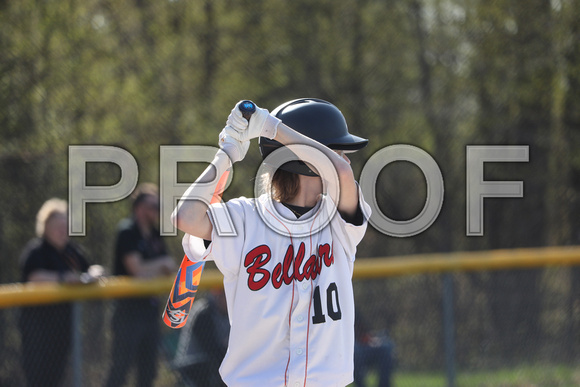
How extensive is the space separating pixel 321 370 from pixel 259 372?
170 millimetres

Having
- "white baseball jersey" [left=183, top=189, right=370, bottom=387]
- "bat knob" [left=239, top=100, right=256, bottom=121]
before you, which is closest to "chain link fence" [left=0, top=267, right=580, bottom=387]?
"white baseball jersey" [left=183, top=189, right=370, bottom=387]

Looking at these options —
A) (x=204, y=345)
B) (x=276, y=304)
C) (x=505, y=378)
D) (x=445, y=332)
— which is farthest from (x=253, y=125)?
(x=505, y=378)

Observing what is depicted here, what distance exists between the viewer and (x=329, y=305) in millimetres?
2018

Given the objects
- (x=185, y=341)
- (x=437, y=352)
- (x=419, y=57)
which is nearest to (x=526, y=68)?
(x=419, y=57)

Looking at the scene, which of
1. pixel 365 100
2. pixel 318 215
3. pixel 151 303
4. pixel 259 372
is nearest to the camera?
pixel 259 372

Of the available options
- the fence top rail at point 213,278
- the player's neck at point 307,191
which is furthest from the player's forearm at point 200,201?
the fence top rail at point 213,278

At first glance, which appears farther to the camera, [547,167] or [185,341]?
[547,167]

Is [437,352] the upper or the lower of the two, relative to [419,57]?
lower

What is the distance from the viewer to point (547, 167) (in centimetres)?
664

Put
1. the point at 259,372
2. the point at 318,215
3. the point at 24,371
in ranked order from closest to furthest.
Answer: the point at 259,372 < the point at 318,215 < the point at 24,371

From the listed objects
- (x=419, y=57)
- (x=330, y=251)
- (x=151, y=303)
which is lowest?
(x=151, y=303)

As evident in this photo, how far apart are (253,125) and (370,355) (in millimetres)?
3099

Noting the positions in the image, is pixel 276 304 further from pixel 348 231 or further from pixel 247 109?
pixel 247 109

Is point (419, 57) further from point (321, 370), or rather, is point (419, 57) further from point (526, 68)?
point (321, 370)
